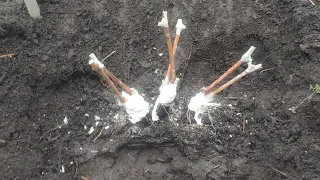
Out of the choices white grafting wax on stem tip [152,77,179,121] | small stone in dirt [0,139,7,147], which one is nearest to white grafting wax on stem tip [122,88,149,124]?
white grafting wax on stem tip [152,77,179,121]

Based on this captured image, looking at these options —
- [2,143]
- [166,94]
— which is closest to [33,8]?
[2,143]

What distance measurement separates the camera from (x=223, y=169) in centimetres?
159

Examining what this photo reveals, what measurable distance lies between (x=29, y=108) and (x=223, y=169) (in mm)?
1035

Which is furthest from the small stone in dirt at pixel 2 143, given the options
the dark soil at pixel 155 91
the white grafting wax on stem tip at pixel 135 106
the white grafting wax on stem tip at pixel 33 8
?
the white grafting wax on stem tip at pixel 33 8

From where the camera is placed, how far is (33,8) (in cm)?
174

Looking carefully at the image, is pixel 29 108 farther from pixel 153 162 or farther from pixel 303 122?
pixel 303 122

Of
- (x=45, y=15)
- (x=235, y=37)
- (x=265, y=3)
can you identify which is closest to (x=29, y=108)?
(x=45, y=15)

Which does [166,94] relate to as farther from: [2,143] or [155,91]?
[2,143]

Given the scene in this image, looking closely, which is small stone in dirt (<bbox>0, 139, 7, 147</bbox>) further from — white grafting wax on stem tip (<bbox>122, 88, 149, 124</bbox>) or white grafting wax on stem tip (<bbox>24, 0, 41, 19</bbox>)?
white grafting wax on stem tip (<bbox>24, 0, 41, 19</bbox>)

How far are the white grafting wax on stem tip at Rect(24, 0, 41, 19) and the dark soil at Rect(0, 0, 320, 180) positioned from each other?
3cm

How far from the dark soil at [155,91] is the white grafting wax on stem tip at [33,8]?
0.10 ft

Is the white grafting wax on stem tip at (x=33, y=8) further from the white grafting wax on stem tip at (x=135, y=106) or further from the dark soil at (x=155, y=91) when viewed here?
the white grafting wax on stem tip at (x=135, y=106)

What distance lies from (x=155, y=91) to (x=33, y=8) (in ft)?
2.61

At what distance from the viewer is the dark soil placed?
5.29ft
